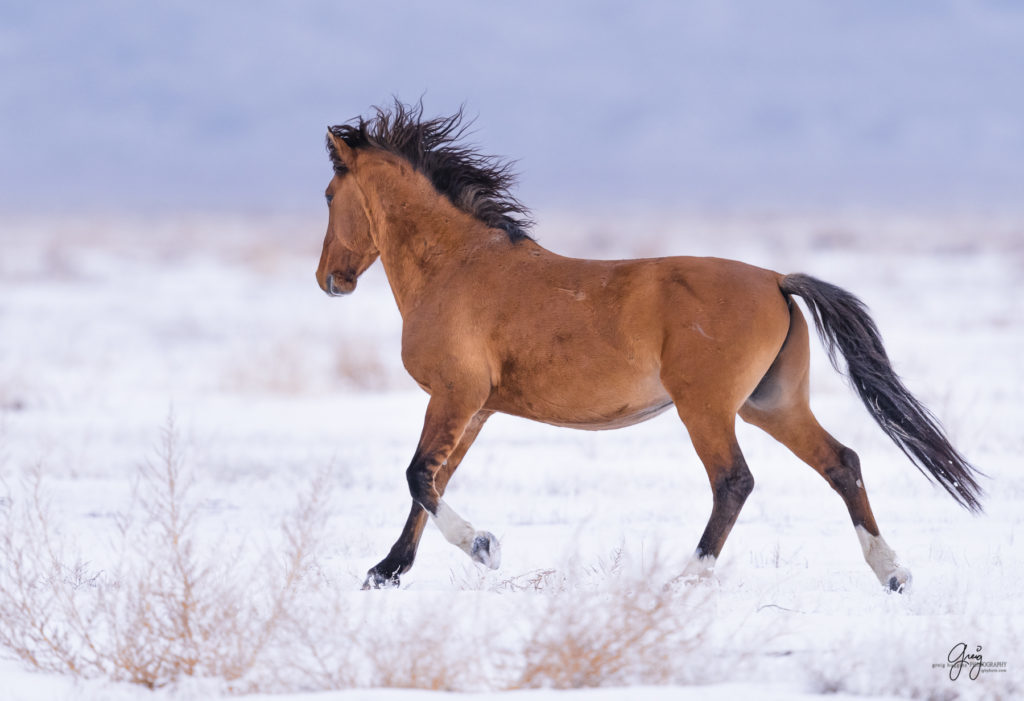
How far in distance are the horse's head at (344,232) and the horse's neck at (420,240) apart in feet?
0.59

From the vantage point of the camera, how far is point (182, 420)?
45.3 feet

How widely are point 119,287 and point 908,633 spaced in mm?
34275

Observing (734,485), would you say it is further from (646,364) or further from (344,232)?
(344,232)

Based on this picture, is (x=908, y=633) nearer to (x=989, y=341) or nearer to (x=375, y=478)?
(x=375, y=478)

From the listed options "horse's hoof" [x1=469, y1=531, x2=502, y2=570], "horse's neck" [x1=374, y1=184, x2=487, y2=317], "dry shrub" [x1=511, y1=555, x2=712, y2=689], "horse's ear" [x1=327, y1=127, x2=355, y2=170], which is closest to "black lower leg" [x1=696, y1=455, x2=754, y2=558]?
"horse's hoof" [x1=469, y1=531, x2=502, y2=570]

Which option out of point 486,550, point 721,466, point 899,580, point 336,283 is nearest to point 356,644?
point 486,550

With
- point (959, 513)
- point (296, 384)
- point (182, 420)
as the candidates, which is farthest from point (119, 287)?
point (959, 513)

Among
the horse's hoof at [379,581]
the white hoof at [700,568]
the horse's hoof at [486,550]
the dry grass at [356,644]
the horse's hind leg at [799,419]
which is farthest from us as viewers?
the horse's hind leg at [799,419]

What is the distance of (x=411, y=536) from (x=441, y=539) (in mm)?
1851

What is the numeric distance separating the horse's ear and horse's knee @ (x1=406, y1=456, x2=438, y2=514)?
2089mm

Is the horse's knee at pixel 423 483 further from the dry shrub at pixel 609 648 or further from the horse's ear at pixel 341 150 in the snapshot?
the horse's ear at pixel 341 150

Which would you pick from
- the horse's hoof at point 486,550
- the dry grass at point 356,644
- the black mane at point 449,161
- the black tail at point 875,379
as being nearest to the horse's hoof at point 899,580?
the black tail at point 875,379

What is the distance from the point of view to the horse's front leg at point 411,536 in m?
5.96

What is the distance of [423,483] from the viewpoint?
5941mm
